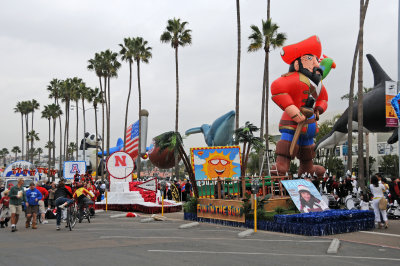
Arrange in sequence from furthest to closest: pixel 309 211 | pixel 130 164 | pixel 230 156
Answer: pixel 130 164, pixel 230 156, pixel 309 211

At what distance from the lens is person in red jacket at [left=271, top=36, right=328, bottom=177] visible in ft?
70.5

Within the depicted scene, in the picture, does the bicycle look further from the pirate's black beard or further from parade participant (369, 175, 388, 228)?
the pirate's black beard

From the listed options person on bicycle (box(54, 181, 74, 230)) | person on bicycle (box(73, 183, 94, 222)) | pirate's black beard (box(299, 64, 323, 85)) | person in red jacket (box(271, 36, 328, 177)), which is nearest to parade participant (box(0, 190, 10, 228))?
person on bicycle (box(54, 181, 74, 230))

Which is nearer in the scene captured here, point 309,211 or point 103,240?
point 103,240

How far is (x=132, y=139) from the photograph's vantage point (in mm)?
55875

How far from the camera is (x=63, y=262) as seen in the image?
25.4 feet

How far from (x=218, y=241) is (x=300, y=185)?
15.8 feet

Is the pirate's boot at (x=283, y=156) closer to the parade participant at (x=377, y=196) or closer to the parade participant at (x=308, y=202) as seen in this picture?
the parade participant at (x=308, y=202)

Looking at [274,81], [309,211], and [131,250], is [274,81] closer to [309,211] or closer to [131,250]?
[309,211]

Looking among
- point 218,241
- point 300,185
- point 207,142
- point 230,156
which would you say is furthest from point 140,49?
point 218,241

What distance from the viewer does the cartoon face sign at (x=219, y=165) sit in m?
16.6

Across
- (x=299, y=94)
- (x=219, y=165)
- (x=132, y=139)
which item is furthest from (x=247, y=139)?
(x=132, y=139)

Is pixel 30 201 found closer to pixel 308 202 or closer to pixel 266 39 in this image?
pixel 308 202

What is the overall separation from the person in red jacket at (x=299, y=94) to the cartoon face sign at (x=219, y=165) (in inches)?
235
